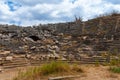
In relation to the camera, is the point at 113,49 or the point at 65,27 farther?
the point at 65,27

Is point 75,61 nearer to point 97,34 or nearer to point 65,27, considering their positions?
point 97,34

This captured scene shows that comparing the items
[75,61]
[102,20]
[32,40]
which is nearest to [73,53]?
[75,61]

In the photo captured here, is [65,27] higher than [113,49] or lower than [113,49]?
higher

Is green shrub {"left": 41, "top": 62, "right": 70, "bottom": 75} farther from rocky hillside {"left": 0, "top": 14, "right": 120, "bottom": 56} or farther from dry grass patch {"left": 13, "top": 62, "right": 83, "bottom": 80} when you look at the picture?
rocky hillside {"left": 0, "top": 14, "right": 120, "bottom": 56}

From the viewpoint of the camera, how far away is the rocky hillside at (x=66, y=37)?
49.0ft

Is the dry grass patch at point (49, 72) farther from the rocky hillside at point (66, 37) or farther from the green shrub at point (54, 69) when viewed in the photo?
the rocky hillside at point (66, 37)

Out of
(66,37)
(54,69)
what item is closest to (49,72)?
(54,69)

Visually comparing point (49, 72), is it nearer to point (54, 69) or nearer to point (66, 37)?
point (54, 69)

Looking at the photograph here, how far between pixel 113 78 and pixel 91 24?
1069 centimetres

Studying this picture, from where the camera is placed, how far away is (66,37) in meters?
17.8

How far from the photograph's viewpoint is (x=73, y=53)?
14.2m

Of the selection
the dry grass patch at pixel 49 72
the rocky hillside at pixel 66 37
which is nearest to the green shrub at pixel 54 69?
the dry grass patch at pixel 49 72

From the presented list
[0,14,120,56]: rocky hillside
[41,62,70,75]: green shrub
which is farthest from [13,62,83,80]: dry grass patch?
[0,14,120,56]: rocky hillside

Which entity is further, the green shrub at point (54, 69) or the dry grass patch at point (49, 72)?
the green shrub at point (54, 69)
